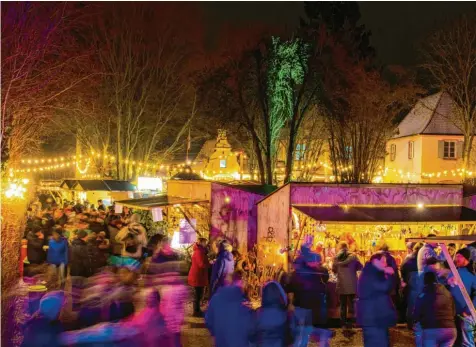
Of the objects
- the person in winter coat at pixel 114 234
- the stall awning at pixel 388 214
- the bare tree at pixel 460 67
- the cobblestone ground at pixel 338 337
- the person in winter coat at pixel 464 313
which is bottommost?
the cobblestone ground at pixel 338 337

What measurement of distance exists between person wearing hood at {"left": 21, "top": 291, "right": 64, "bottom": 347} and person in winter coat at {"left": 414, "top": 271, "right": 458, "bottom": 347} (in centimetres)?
428

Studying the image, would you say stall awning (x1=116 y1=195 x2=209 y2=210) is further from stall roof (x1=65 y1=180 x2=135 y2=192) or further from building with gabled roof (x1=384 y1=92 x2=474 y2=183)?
building with gabled roof (x1=384 y1=92 x2=474 y2=183)

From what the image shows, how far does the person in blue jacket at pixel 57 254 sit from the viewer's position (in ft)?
38.8

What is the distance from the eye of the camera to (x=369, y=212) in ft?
40.5

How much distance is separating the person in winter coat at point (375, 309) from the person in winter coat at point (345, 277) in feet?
7.83

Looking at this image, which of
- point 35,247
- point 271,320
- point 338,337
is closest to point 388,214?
point 338,337

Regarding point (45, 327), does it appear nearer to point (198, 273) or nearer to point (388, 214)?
point (198, 273)

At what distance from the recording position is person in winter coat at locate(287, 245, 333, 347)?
9.09 metres

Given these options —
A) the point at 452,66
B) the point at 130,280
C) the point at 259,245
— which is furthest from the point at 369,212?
the point at 452,66

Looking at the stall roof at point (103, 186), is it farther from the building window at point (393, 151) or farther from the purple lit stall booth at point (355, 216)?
the building window at point (393, 151)

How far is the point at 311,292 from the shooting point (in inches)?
378

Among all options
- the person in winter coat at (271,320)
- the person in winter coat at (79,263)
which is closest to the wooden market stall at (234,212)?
the person in winter coat at (79,263)

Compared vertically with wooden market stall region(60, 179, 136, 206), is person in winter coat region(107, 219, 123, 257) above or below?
below

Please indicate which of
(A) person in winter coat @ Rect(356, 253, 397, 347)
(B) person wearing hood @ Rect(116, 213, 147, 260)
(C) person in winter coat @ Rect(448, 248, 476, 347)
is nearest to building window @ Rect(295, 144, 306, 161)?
(B) person wearing hood @ Rect(116, 213, 147, 260)
